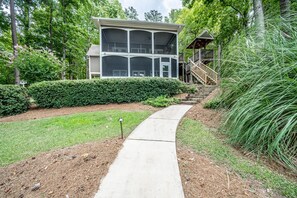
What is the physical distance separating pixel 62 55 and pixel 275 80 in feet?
63.6

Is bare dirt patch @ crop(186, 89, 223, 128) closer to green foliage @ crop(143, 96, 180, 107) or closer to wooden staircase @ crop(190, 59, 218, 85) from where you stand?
green foliage @ crop(143, 96, 180, 107)

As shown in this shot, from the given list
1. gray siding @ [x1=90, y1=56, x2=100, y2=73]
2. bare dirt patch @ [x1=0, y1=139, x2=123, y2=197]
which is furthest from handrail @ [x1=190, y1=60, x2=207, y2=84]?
bare dirt patch @ [x1=0, y1=139, x2=123, y2=197]

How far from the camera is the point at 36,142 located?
3.89 metres

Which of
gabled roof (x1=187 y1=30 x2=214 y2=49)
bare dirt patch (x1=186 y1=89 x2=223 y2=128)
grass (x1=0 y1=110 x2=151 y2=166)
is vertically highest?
gabled roof (x1=187 y1=30 x2=214 y2=49)

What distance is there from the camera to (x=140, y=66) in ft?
48.8

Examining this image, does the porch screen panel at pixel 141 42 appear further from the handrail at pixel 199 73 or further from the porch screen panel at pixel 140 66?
the handrail at pixel 199 73

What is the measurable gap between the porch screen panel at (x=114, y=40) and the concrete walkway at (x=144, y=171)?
1191 cm

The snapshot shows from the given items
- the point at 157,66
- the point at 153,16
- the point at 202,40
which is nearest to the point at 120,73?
the point at 157,66

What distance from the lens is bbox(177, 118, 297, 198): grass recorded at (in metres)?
2.16

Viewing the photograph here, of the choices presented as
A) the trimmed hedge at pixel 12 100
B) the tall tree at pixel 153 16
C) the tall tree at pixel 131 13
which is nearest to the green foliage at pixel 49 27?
the trimmed hedge at pixel 12 100

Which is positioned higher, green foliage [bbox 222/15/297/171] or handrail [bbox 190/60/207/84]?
handrail [bbox 190/60/207/84]

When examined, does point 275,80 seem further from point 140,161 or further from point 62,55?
point 62,55

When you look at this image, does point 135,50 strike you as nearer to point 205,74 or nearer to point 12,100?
point 205,74

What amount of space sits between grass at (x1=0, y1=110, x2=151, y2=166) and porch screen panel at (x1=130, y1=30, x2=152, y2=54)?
10708mm
